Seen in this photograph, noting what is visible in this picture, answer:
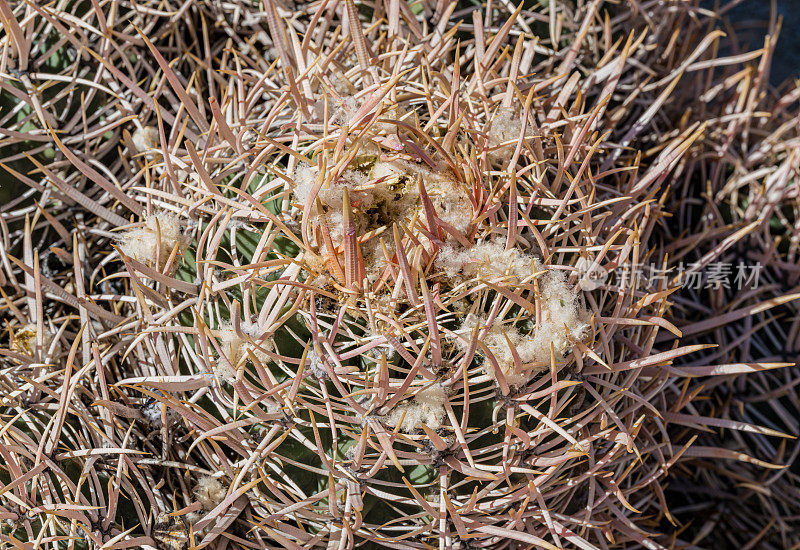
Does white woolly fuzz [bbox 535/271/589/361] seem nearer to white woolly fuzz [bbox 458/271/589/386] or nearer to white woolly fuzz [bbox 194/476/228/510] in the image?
white woolly fuzz [bbox 458/271/589/386]

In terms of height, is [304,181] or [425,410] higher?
[304,181]

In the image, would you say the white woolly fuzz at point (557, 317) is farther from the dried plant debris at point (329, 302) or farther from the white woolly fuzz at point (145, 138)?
the white woolly fuzz at point (145, 138)

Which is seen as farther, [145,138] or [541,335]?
[145,138]

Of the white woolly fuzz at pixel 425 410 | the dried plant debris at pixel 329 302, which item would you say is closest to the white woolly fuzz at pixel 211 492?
the dried plant debris at pixel 329 302

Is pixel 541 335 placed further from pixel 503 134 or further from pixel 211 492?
pixel 211 492

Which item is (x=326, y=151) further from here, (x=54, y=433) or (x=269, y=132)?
(x=54, y=433)

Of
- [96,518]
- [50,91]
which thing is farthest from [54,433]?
[50,91]

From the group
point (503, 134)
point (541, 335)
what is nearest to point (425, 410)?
point (541, 335)
